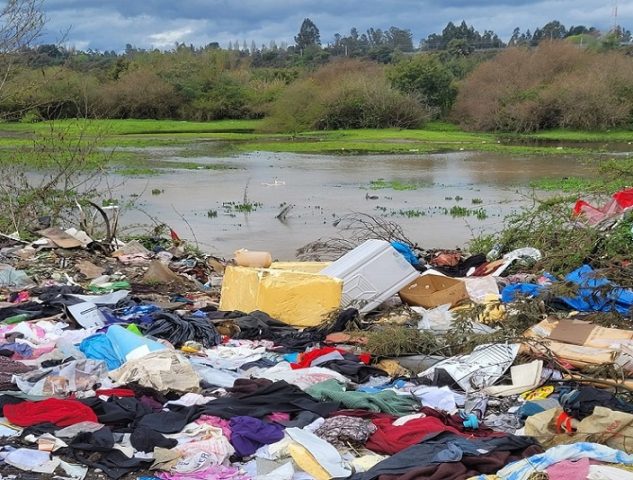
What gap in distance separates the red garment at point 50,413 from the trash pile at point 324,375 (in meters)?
0.01

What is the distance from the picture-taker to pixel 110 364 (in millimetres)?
5602

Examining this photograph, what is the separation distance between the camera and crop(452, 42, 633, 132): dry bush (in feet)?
133

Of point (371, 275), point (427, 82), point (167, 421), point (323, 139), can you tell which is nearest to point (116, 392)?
point (167, 421)

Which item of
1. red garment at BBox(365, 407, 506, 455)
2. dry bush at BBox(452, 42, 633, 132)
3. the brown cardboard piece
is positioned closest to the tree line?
dry bush at BBox(452, 42, 633, 132)

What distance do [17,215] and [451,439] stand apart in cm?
928

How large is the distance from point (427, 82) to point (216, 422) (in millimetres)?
45764

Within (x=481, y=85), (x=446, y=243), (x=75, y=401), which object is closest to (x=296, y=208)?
(x=446, y=243)

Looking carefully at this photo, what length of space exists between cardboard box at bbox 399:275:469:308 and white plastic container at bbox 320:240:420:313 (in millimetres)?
162

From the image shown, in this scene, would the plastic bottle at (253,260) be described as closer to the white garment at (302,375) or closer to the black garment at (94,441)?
the white garment at (302,375)

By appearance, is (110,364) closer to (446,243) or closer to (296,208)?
(446,243)

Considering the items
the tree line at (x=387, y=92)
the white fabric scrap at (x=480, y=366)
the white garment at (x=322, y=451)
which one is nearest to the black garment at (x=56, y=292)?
the white fabric scrap at (x=480, y=366)

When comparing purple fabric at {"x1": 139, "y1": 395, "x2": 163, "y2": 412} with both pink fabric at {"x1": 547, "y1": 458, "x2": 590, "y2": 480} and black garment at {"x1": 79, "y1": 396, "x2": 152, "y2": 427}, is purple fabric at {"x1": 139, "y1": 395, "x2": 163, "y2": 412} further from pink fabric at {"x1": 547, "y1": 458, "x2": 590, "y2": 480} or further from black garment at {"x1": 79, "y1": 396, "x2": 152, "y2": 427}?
pink fabric at {"x1": 547, "y1": 458, "x2": 590, "y2": 480}

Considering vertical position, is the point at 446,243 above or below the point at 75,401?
below

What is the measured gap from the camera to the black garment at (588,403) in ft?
14.9
